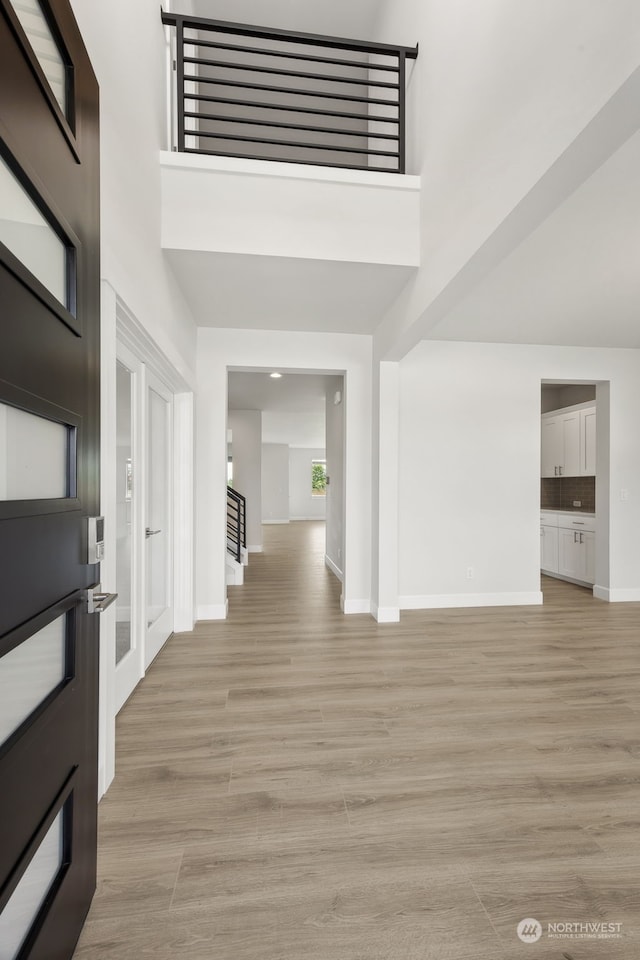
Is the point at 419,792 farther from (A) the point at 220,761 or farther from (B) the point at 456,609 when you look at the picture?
(B) the point at 456,609

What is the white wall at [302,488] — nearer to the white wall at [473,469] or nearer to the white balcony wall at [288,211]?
the white wall at [473,469]

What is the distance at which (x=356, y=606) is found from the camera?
15.4ft

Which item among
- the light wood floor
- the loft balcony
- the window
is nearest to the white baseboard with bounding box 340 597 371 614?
the light wood floor

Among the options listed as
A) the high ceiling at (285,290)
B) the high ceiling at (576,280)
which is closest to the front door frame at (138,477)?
the high ceiling at (285,290)

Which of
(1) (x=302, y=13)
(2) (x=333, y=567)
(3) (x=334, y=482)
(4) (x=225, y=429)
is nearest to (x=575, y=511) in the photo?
(3) (x=334, y=482)

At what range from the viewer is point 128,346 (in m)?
2.56

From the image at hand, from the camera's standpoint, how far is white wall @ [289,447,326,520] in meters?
16.6

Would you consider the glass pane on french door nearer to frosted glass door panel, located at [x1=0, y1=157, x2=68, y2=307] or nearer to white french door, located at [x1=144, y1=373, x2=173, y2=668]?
white french door, located at [x1=144, y1=373, x2=173, y2=668]

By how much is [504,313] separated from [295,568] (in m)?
4.62

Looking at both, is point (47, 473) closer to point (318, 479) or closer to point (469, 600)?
point (469, 600)

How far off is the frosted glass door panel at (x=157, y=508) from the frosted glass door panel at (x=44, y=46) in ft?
6.91

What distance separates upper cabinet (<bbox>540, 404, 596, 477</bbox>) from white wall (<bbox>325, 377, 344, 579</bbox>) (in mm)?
2907

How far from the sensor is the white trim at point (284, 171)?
9.44 feet

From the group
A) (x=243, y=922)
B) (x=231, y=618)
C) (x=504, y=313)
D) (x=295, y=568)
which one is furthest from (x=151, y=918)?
(x=295, y=568)
